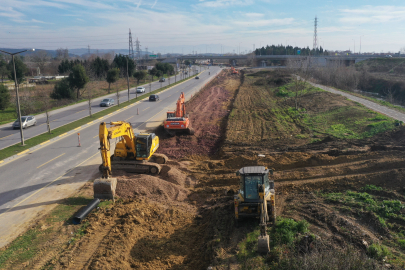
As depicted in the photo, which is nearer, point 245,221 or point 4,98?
point 245,221

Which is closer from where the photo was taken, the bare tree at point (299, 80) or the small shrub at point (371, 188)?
the small shrub at point (371, 188)

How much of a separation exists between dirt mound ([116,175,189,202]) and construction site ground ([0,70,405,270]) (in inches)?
2.2

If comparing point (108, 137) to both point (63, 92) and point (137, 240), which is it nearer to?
point (137, 240)

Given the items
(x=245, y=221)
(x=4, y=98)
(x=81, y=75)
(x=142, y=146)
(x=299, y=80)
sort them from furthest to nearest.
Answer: (x=81, y=75), (x=299, y=80), (x=4, y=98), (x=142, y=146), (x=245, y=221)

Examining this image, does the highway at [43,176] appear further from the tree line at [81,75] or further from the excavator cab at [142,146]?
the tree line at [81,75]

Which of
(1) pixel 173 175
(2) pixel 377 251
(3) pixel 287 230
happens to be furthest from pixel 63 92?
(2) pixel 377 251

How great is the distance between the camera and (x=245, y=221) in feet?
44.7

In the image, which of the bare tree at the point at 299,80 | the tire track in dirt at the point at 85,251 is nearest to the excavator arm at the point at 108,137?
the tire track in dirt at the point at 85,251

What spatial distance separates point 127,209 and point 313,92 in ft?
140

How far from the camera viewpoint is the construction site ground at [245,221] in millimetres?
11133

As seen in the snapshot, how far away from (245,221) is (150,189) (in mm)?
6254

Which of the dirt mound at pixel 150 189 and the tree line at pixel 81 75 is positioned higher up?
the tree line at pixel 81 75

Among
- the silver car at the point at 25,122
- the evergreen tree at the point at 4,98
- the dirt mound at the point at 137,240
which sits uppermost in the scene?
the evergreen tree at the point at 4,98

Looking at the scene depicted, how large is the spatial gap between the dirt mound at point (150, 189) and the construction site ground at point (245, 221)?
56mm
